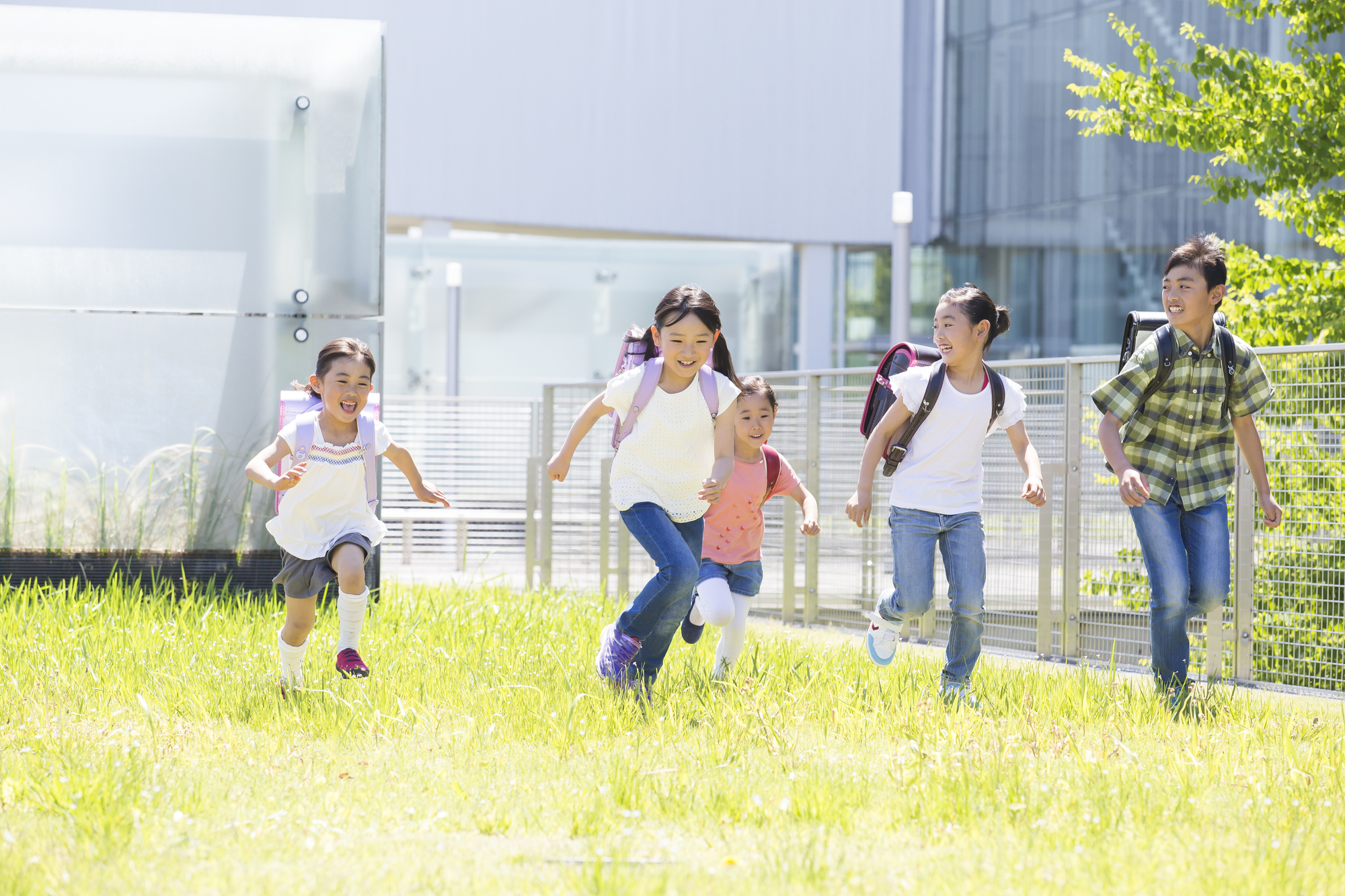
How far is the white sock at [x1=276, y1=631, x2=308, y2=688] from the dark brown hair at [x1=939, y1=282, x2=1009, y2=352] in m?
2.78

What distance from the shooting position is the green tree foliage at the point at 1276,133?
903 cm

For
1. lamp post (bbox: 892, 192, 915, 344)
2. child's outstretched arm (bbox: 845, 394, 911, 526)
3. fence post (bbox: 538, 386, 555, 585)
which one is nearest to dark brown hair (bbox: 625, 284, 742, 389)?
child's outstretched arm (bbox: 845, 394, 911, 526)

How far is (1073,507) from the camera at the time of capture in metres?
7.65

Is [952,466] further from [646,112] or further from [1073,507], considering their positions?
[646,112]

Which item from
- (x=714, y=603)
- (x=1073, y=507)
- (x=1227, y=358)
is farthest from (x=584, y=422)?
(x=1073, y=507)

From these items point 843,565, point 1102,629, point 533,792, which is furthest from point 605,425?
point 533,792

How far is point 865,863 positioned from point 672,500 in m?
2.17

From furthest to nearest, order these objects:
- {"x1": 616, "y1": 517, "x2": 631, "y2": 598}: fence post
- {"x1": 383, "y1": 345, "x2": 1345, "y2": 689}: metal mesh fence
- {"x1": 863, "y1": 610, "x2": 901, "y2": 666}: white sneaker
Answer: {"x1": 616, "y1": 517, "x2": 631, "y2": 598}: fence post < {"x1": 383, "y1": 345, "x2": 1345, "y2": 689}: metal mesh fence < {"x1": 863, "y1": 610, "x2": 901, "y2": 666}: white sneaker

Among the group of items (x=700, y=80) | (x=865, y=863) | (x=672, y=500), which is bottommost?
(x=865, y=863)

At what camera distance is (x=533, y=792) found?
4051 mm

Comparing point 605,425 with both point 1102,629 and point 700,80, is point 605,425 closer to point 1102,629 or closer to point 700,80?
point 1102,629

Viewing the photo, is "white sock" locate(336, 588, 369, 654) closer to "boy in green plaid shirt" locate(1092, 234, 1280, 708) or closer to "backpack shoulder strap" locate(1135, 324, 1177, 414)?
"boy in green plaid shirt" locate(1092, 234, 1280, 708)

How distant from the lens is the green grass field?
3.28 metres

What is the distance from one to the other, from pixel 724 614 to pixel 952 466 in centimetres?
104
